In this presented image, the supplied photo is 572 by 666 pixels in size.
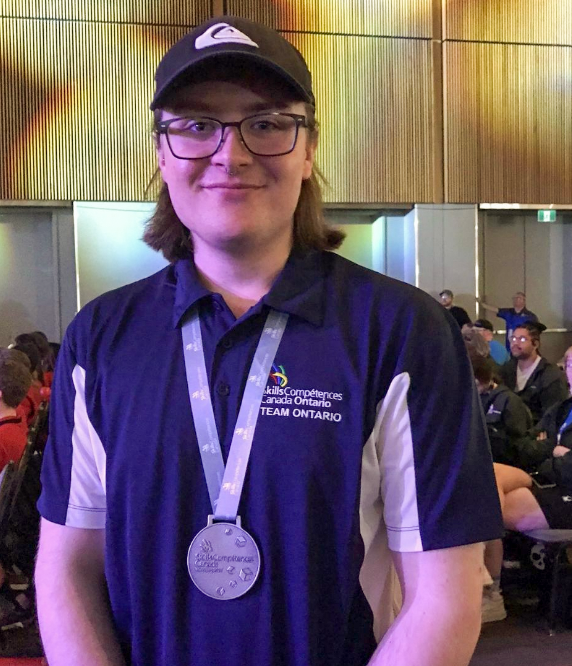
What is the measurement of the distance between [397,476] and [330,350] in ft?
0.70

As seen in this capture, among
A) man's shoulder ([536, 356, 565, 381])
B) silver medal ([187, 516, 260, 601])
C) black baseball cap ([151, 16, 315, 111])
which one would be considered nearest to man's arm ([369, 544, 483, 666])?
silver medal ([187, 516, 260, 601])

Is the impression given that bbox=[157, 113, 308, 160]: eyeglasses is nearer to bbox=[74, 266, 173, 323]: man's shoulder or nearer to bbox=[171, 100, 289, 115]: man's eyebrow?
bbox=[171, 100, 289, 115]: man's eyebrow

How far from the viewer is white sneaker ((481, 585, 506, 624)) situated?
12.0ft

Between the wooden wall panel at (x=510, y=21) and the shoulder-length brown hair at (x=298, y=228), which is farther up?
the wooden wall panel at (x=510, y=21)

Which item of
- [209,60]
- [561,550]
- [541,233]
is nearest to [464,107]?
[541,233]

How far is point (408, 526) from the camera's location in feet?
3.39

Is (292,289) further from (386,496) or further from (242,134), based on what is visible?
(386,496)

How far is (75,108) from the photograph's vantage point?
848 centimetres

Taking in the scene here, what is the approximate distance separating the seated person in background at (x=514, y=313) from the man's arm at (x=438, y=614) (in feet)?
28.2

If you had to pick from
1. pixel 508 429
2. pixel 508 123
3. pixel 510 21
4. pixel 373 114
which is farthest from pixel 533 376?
pixel 510 21

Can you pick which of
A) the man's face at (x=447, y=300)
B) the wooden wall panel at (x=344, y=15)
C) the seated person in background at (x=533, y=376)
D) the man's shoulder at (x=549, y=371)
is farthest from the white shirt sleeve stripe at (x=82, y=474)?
the wooden wall panel at (x=344, y=15)

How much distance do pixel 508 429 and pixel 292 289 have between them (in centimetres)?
347

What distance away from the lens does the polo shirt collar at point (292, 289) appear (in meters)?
1.10

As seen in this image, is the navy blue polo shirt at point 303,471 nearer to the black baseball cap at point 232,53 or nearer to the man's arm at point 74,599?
the man's arm at point 74,599
